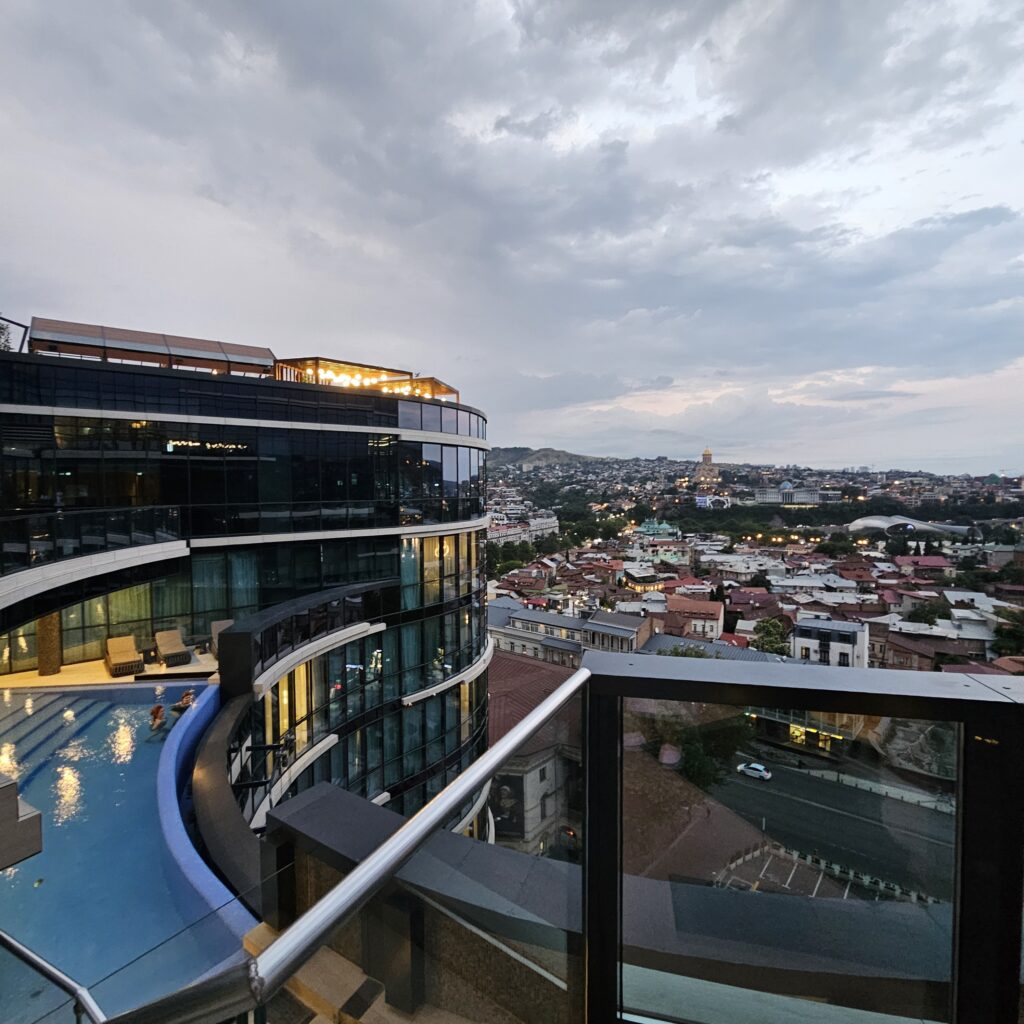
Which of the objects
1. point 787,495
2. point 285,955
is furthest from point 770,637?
point 787,495

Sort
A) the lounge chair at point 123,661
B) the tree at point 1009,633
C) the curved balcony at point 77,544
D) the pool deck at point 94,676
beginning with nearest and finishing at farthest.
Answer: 1. the curved balcony at point 77,544
2. the pool deck at point 94,676
3. the lounge chair at point 123,661
4. the tree at point 1009,633

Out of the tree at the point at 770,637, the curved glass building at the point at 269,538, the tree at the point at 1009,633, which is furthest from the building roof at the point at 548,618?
the curved glass building at the point at 269,538

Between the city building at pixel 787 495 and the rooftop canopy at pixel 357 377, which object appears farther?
→ the city building at pixel 787 495

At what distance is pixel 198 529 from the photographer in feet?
36.1

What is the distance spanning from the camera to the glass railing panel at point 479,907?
0.90 metres

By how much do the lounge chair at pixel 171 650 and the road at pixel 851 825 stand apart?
9271mm

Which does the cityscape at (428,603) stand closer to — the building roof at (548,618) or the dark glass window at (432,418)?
the building roof at (548,618)

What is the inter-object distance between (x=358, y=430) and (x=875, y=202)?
54904 millimetres

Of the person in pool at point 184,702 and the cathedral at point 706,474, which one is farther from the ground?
the cathedral at point 706,474

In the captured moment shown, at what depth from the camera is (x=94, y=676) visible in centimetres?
809

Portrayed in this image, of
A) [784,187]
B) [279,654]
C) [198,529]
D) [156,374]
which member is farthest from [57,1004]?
[784,187]

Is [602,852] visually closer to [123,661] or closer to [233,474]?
[123,661]

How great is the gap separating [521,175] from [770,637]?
101 ft

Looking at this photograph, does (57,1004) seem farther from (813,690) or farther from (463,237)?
(463,237)
